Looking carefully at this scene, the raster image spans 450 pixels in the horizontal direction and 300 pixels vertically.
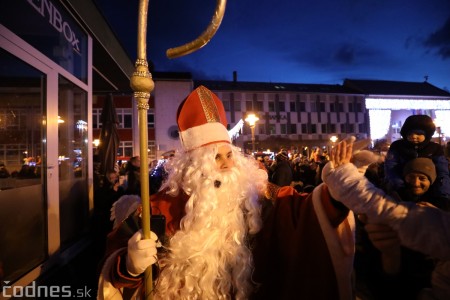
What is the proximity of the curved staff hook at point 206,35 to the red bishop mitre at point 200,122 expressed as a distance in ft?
2.55

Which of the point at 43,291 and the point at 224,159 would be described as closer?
the point at 224,159

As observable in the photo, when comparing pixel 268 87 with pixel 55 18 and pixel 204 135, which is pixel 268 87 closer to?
→ pixel 55 18

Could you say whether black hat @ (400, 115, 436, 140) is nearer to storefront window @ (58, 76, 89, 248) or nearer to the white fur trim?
the white fur trim

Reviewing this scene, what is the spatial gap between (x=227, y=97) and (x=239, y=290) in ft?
126

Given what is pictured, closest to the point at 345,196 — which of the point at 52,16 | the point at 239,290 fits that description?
the point at 239,290

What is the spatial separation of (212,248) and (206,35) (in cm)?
133

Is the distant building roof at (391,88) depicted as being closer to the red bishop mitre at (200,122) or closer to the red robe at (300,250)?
the red bishop mitre at (200,122)

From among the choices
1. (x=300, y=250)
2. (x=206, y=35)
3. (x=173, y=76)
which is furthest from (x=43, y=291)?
(x=173, y=76)

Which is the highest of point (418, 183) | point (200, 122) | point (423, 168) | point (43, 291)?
point (200, 122)

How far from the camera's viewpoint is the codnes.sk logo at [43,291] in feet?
8.91

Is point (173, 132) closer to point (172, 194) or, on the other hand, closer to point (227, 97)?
point (227, 97)

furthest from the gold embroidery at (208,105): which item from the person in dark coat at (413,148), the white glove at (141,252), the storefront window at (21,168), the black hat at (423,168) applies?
the person in dark coat at (413,148)

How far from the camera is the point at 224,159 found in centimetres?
221

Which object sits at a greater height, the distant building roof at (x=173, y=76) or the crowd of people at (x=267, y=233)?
the distant building roof at (x=173, y=76)
